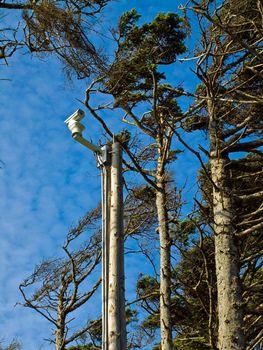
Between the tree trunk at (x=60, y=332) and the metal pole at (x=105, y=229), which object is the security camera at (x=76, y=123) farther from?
the tree trunk at (x=60, y=332)

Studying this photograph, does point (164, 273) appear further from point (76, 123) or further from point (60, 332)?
point (76, 123)

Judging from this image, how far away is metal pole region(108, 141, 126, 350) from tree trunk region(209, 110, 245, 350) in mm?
2117

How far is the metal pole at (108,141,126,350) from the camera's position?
3.35 metres

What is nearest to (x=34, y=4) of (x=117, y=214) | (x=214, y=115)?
(x=117, y=214)

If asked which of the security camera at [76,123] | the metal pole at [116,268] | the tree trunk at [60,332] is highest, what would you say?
the tree trunk at [60,332]

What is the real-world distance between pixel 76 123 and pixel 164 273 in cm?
437

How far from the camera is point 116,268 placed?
11.6 ft

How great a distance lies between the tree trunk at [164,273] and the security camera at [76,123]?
4.15m

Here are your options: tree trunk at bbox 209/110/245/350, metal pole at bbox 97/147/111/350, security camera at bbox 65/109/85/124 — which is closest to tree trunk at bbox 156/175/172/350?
tree trunk at bbox 209/110/245/350

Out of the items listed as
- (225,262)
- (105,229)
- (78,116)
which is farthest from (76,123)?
(225,262)

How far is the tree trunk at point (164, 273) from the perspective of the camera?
7.47 m

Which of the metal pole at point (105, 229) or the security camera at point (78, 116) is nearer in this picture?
the metal pole at point (105, 229)

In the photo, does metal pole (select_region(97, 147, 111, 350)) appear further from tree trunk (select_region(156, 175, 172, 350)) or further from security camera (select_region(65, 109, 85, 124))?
tree trunk (select_region(156, 175, 172, 350))

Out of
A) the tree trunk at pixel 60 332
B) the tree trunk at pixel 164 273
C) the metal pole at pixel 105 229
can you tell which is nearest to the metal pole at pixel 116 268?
the metal pole at pixel 105 229
